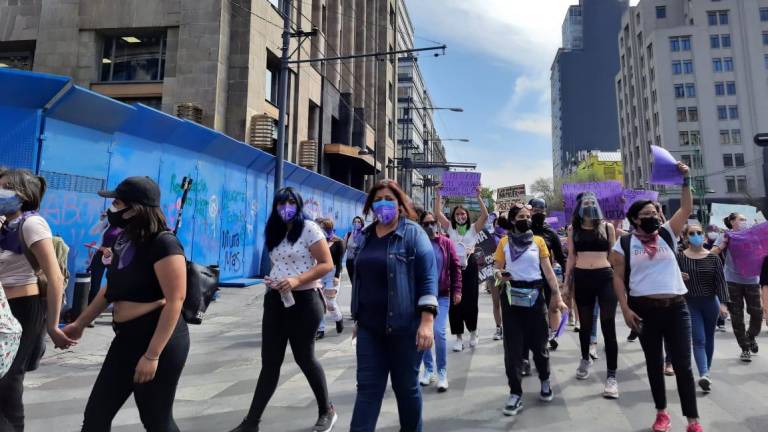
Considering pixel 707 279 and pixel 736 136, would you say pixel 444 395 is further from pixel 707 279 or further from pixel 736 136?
pixel 736 136

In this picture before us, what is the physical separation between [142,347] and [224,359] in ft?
12.8

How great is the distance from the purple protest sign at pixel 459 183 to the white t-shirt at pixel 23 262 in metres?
7.77

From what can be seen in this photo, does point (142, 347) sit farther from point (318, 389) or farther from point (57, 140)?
point (57, 140)

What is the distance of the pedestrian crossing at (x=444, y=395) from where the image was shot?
3.86 m

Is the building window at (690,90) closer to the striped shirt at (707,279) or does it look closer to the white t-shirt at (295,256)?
the striped shirt at (707,279)

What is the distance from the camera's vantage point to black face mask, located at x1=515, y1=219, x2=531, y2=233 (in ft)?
15.1

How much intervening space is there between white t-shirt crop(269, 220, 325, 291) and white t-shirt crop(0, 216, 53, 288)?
5.07 feet

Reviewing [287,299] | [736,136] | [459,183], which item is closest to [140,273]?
[287,299]

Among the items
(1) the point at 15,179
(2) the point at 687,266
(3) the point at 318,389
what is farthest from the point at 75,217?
(2) the point at 687,266

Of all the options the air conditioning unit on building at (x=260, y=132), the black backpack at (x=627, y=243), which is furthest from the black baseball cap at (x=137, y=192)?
the air conditioning unit on building at (x=260, y=132)

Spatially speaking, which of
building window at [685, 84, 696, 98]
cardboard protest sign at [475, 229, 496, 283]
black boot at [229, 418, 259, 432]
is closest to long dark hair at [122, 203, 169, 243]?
black boot at [229, 418, 259, 432]

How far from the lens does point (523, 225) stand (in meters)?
4.62

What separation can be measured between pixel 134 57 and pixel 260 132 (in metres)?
5.57

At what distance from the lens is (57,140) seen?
786cm
